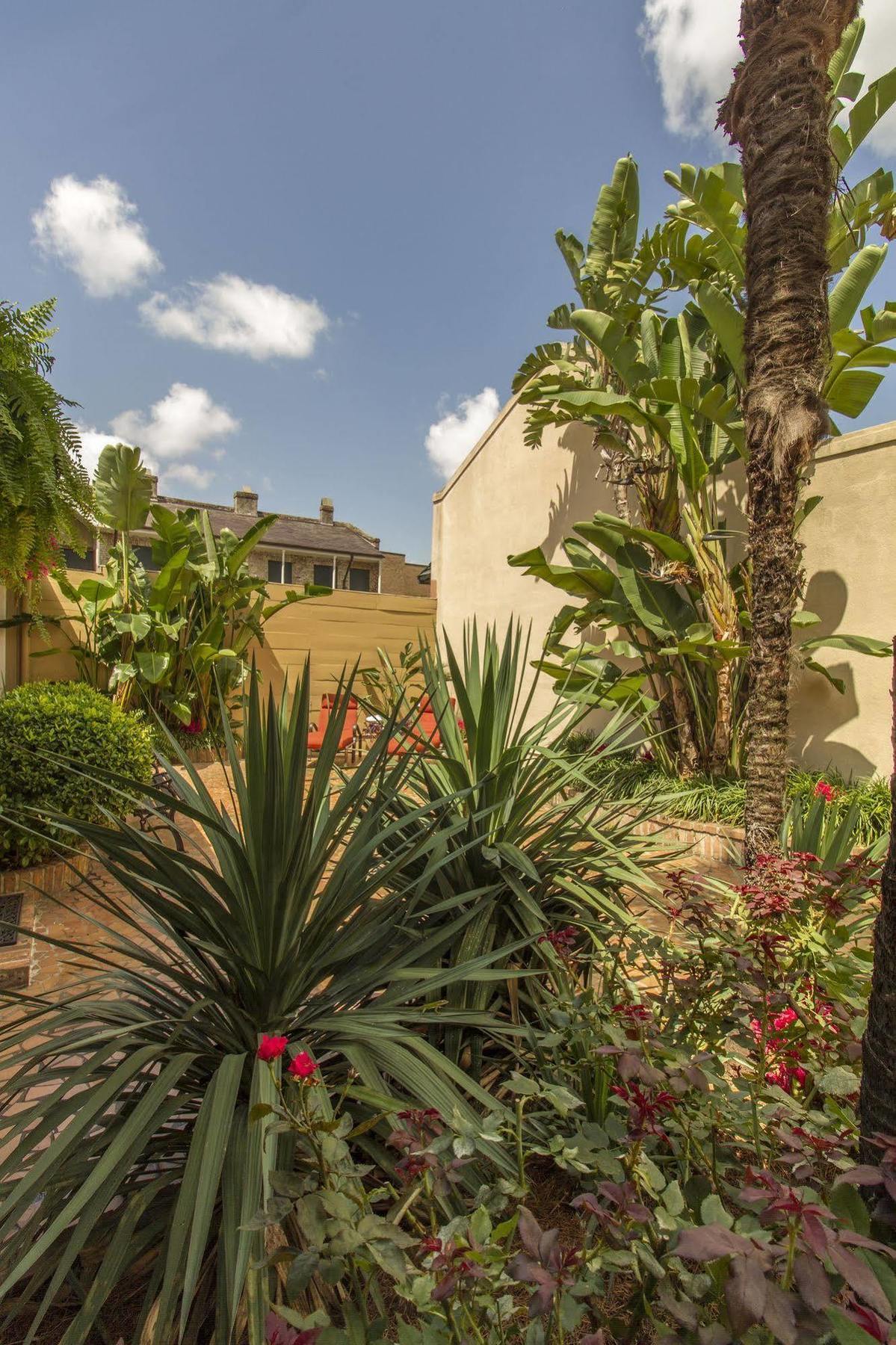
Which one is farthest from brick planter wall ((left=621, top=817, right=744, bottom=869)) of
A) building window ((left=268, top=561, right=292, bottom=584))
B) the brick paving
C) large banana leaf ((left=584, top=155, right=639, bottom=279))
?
building window ((left=268, top=561, right=292, bottom=584))

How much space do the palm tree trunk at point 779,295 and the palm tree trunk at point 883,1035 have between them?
2510mm

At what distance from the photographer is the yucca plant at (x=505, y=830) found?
191 cm

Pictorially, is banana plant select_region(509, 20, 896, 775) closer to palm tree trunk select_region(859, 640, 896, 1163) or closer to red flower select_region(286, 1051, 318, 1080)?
palm tree trunk select_region(859, 640, 896, 1163)

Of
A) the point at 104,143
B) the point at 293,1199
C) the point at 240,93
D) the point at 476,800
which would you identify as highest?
the point at 240,93

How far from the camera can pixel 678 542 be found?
5.69 meters

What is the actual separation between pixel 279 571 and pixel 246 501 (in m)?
4.93

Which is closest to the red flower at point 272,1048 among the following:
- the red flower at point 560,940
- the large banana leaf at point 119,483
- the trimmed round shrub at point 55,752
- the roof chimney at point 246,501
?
the red flower at point 560,940

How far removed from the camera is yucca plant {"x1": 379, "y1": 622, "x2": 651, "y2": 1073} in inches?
75.1

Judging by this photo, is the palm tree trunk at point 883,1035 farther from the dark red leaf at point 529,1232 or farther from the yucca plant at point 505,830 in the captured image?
the yucca plant at point 505,830

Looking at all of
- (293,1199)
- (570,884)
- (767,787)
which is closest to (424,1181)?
(293,1199)

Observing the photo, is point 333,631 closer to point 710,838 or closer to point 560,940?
point 710,838

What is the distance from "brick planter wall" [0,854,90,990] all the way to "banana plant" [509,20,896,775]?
11.6 ft

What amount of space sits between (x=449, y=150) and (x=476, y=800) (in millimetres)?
6333

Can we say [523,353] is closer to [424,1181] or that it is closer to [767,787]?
[767,787]
